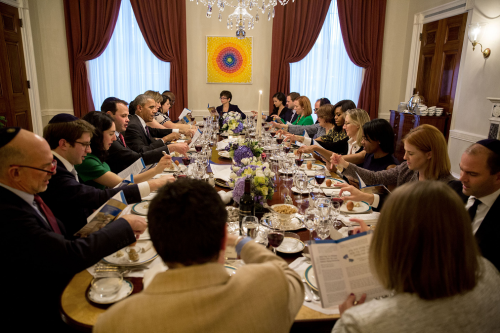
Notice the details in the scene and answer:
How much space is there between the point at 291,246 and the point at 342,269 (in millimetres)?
511

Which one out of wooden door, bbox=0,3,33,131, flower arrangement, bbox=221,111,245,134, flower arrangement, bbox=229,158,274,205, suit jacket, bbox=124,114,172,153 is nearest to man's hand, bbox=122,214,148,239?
flower arrangement, bbox=229,158,274,205

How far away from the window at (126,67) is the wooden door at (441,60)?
16.1 feet

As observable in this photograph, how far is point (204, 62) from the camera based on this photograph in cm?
677

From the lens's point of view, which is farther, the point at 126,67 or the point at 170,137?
the point at 126,67

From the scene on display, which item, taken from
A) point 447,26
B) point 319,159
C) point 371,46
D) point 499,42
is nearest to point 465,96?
point 499,42

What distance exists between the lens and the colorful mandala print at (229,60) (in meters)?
6.69

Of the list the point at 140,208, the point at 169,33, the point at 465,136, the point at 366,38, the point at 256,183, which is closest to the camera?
the point at 256,183

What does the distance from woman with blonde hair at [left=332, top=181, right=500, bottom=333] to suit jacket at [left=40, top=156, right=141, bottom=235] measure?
4.98ft

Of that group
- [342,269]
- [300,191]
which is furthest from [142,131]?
[342,269]

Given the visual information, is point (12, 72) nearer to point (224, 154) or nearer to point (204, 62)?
point (204, 62)

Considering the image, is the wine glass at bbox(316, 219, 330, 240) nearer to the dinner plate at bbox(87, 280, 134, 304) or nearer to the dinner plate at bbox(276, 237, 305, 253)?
the dinner plate at bbox(276, 237, 305, 253)

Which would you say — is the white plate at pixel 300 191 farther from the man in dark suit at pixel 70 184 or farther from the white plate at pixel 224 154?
the white plate at pixel 224 154

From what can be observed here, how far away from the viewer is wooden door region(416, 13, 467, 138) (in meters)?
5.36

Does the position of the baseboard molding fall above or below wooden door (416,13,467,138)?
below
